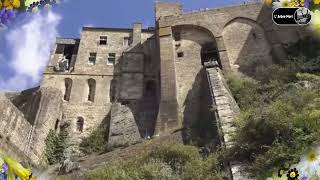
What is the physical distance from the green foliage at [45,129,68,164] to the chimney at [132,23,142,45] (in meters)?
9.85

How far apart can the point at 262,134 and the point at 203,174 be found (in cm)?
207

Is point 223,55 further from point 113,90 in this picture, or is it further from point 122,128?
point 113,90

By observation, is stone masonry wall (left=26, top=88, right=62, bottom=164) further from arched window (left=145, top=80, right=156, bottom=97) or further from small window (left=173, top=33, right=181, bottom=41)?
small window (left=173, top=33, right=181, bottom=41)

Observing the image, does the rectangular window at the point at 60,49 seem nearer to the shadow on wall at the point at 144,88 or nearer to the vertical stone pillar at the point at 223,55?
the shadow on wall at the point at 144,88

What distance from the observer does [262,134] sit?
1264 centimetres

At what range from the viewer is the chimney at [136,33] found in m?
31.4

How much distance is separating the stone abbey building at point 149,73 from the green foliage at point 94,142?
527 millimetres

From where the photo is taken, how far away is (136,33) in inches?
1267

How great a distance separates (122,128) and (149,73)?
6.91 metres

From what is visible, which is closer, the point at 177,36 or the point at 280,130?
the point at 280,130

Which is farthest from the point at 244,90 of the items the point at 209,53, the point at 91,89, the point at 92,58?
the point at 92,58

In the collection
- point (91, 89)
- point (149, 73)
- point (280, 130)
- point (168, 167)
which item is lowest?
point (168, 167)

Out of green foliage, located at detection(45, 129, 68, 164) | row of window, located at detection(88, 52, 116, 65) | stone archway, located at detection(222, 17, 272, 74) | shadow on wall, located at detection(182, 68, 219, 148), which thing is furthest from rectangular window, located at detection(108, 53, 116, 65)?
stone archway, located at detection(222, 17, 272, 74)

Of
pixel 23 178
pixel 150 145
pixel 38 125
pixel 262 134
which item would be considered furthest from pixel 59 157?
pixel 23 178
